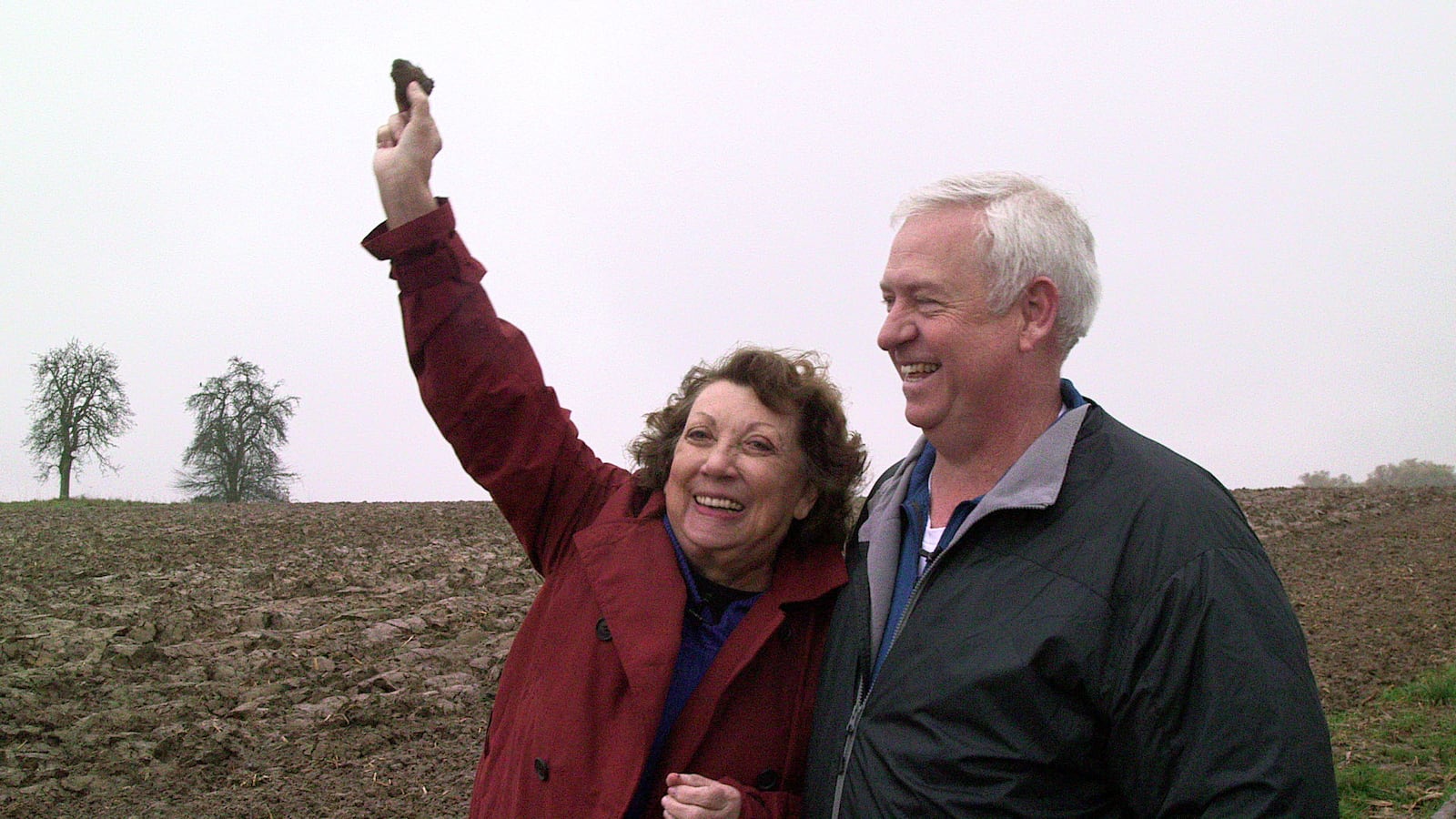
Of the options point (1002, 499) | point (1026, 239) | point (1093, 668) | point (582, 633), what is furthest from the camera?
point (582, 633)

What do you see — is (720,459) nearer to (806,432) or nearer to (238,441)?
(806,432)

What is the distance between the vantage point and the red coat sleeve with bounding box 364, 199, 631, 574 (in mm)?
2656

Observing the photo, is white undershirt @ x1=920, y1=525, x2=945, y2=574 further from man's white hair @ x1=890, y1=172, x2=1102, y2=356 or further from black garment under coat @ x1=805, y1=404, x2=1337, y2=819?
man's white hair @ x1=890, y1=172, x2=1102, y2=356

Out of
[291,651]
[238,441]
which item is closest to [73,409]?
[238,441]

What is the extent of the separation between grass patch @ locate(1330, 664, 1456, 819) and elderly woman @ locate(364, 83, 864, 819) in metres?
3.76

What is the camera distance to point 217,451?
123 feet

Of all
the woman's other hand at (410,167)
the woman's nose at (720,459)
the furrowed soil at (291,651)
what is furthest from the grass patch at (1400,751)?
the woman's other hand at (410,167)

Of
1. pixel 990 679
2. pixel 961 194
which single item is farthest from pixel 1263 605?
pixel 961 194

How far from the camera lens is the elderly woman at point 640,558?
256 centimetres

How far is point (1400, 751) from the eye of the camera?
5.89 metres

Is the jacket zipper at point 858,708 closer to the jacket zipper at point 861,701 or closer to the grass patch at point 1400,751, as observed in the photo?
the jacket zipper at point 861,701

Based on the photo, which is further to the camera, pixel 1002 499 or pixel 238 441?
pixel 238 441

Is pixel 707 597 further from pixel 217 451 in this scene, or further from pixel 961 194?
pixel 217 451

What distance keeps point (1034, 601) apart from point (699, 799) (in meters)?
0.91
